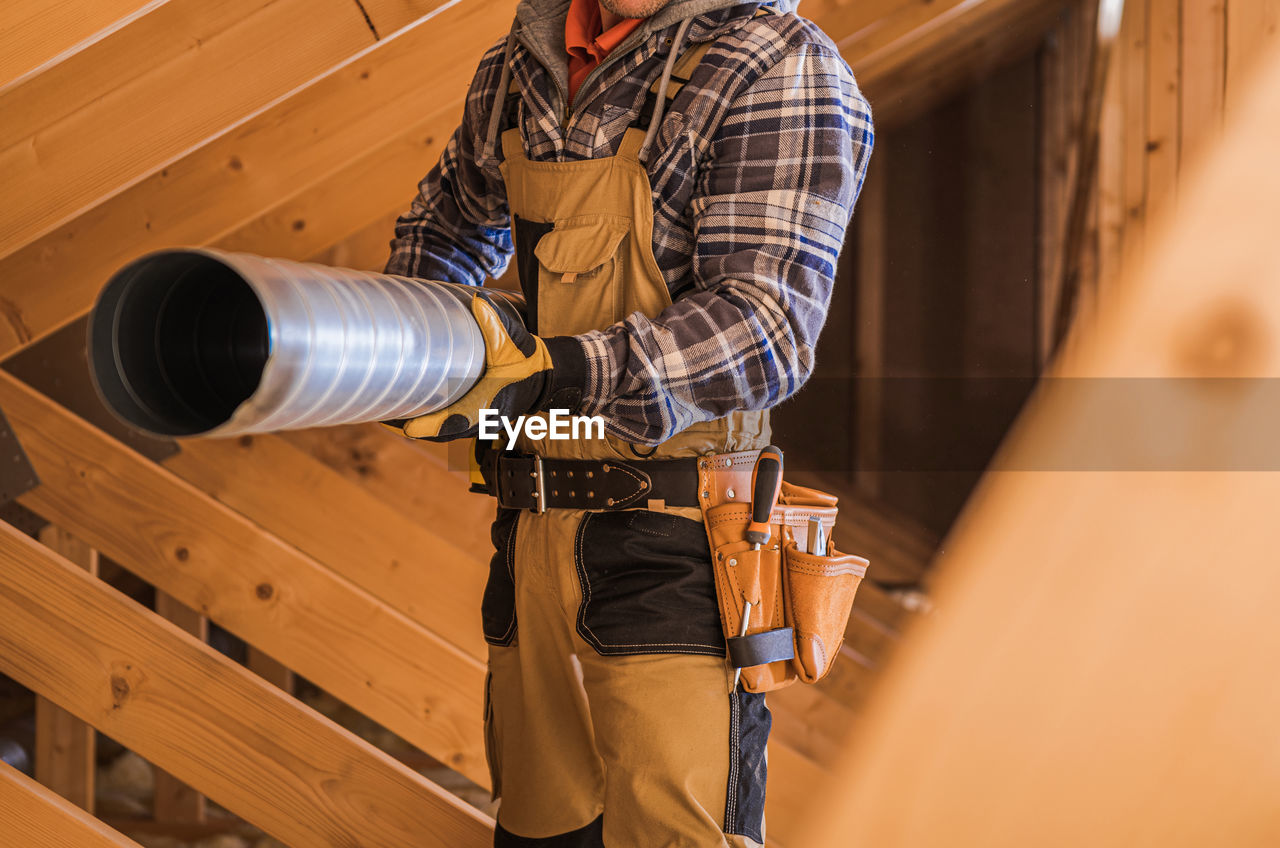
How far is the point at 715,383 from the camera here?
895 millimetres

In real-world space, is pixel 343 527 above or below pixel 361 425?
below

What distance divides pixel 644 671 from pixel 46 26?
852 millimetres

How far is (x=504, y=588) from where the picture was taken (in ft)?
3.65

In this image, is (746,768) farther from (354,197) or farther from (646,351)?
(354,197)

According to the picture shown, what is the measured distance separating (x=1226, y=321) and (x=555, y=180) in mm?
660

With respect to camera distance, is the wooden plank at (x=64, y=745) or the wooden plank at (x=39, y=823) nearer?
the wooden plank at (x=39, y=823)

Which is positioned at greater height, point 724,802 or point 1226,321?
point 1226,321

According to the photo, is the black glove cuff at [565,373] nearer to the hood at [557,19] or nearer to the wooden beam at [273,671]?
the hood at [557,19]

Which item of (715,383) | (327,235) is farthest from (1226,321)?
(327,235)

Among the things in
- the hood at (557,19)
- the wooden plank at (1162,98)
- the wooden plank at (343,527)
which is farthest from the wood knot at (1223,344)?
the wooden plank at (1162,98)

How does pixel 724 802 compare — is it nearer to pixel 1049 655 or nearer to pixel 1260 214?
pixel 1049 655

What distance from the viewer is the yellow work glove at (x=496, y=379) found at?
0.79 meters

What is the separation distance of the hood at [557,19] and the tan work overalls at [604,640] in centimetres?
4

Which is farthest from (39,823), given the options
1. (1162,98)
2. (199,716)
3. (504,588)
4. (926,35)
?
(1162,98)
